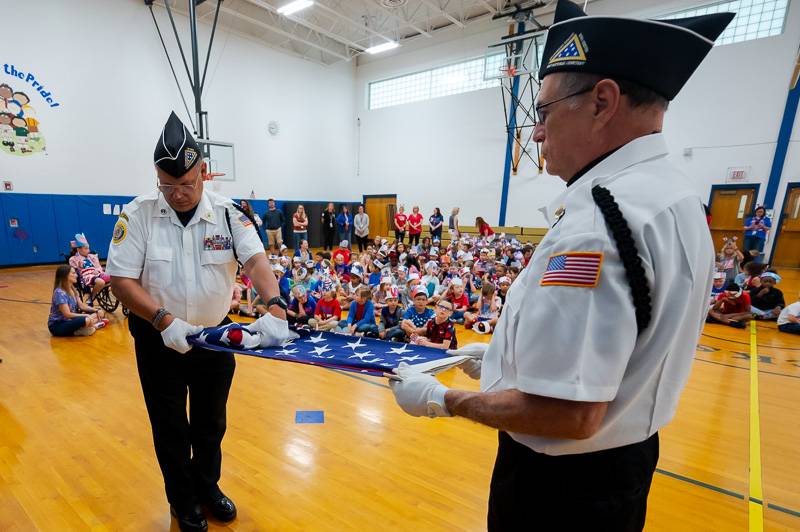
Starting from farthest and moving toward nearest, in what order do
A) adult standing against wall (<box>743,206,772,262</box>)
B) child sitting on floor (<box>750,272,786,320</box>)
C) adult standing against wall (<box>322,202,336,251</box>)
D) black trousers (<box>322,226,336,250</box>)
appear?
black trousers (<box>322,226,336,250</box>)
adult standing against wall (<box>322,202,336,251</box>)
adult standing against wall (<box>743,206,772,262</box>)
child sitting on floor (<box>750,272,786,320</box>)

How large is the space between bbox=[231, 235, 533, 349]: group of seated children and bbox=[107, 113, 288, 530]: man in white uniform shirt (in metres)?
1.58

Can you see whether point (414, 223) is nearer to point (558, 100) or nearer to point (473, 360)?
point (473, 360)

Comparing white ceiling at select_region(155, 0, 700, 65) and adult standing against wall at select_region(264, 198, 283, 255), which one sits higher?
white ceiling at select_region(155, 0, 700, 65)

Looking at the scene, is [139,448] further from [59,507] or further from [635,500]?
[635,500]

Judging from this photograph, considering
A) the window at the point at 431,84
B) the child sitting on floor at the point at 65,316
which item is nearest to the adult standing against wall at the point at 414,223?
the window at the point at 431,84

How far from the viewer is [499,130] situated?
47.3 feet

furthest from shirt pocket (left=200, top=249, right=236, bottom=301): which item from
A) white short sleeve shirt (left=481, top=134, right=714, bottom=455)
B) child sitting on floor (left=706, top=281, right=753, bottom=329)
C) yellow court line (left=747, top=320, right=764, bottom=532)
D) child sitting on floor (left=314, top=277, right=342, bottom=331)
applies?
child sitting on floor (left=706, top=281, right=753, bottom=329)

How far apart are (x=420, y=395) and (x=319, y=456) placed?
2.16 metres

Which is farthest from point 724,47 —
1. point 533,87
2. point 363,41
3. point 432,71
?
point 363,41

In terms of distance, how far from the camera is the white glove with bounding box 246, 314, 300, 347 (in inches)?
71.3

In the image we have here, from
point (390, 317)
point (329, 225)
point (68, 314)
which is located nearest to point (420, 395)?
point (390, 317)

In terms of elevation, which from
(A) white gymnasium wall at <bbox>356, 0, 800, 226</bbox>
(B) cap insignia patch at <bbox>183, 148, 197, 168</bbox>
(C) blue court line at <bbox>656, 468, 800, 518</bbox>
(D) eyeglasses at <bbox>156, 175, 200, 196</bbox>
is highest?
(A) white gymnasium wall at <bbox>356, 0, 800, 226</bbox>

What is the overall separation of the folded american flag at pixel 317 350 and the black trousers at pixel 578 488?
0.60 meters

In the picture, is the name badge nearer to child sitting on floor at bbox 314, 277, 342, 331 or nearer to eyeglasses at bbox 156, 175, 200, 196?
eyeglasses at bbox 156, 175, 200, 196
